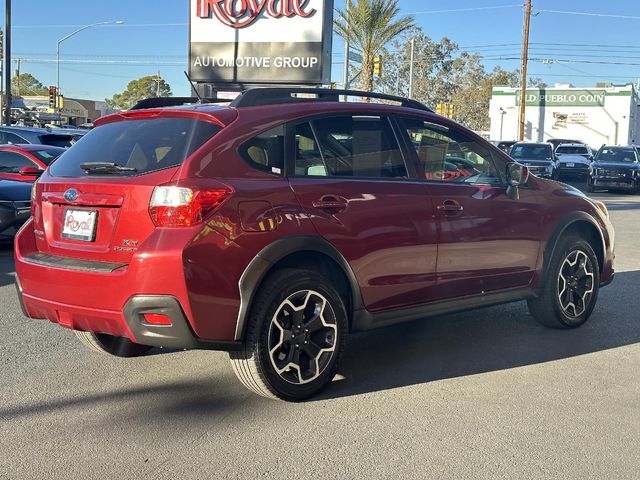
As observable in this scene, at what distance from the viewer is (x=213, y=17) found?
850 inches

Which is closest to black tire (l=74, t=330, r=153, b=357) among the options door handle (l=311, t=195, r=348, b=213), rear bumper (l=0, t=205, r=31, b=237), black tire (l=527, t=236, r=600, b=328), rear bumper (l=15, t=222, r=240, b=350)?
rear bumper (l=15, t=222, r=240, b=350)

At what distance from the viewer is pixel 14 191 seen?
9.62 metres

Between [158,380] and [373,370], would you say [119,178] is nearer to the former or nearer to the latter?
[158,380]

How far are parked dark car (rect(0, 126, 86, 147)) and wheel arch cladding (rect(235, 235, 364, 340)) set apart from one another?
1113cm

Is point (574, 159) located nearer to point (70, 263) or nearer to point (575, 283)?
point (575, 283)

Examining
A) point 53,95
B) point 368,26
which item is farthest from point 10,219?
point 53,95

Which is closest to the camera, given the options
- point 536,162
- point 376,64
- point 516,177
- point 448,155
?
point 448,155

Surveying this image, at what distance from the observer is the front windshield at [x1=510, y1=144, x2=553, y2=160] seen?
27.5m

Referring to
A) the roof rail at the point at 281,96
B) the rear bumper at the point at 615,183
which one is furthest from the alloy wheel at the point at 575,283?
the rear bumper at the point at 615,183

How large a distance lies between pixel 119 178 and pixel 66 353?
186 cm

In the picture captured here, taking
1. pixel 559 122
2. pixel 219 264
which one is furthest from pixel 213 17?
pixel 559 122

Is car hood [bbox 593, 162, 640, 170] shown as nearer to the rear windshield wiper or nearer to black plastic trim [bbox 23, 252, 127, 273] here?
the rear windshield wiper

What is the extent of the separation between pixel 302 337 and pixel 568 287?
2917 millimetres

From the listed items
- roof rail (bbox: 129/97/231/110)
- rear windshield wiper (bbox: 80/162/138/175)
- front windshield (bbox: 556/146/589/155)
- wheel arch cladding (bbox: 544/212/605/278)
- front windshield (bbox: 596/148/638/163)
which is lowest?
wheel arch cladding (bbox: 544/212/605/278)
